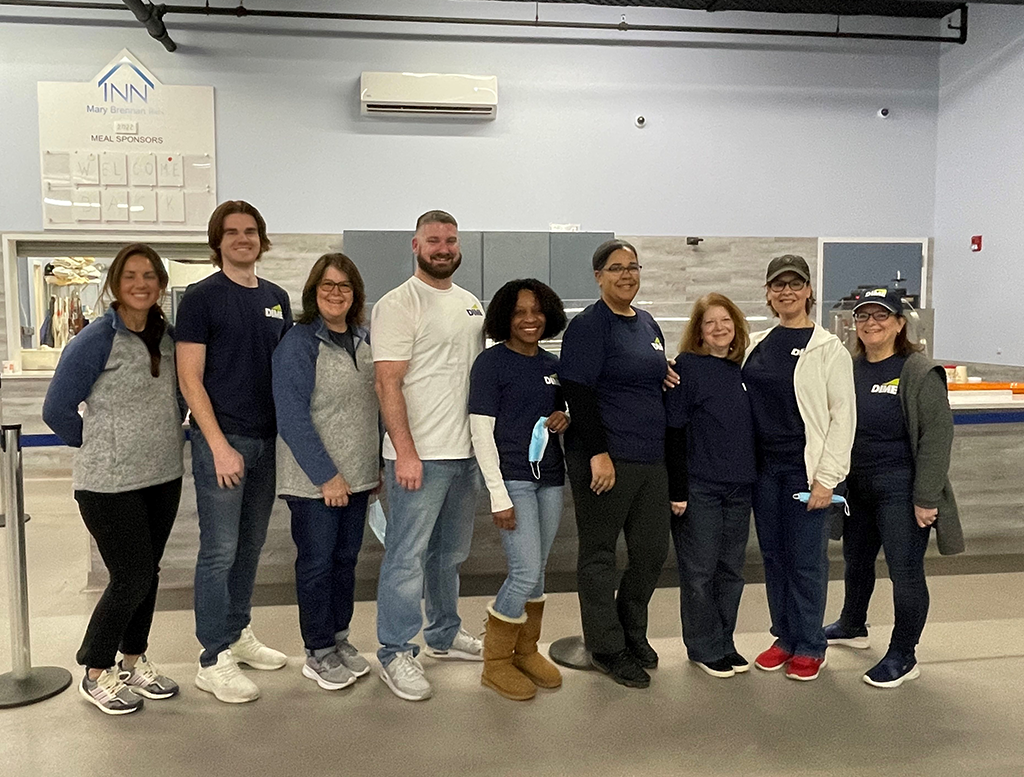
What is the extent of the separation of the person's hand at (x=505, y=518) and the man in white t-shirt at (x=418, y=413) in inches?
9.3

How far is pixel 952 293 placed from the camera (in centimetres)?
861

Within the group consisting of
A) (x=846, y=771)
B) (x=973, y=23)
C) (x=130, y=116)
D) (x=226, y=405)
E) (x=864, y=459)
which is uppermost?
(x=973, y=23)

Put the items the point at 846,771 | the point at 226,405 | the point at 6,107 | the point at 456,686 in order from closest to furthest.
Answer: the point at 846,771
the point at 226,405
the point at 456,686
the point at 6,107

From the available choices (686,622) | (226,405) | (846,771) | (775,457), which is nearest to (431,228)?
(226,405)

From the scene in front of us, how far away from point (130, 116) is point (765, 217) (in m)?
6.09

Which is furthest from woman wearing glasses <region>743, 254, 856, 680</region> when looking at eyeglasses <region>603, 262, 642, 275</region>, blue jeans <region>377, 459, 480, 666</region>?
blue jeans <region>377, 459, 480, 666</region>

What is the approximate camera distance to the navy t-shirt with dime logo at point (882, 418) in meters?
3.26

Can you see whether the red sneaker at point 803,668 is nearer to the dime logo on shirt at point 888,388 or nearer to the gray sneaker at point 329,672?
the dime logo on shirt at point 888,388

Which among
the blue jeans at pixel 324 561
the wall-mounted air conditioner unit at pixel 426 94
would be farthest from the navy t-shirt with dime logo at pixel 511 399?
the wall-mounted air conditioner unit at pixel 426 94

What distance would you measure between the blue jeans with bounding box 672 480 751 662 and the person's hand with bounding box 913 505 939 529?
605mm

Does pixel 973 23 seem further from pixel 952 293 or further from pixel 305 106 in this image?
pixel 305 106

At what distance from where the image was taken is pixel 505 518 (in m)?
3.12

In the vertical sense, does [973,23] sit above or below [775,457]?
above

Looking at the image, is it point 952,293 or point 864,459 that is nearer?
point 864,459
